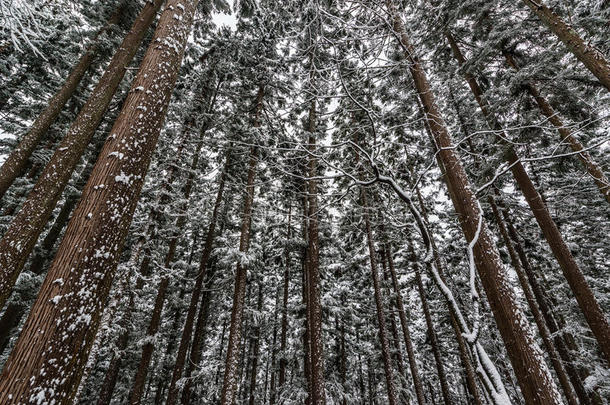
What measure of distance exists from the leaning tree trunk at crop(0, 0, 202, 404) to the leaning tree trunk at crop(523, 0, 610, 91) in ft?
26.7

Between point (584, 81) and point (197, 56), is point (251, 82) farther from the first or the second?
point (584, 81)

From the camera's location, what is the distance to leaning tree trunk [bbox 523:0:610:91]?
5.35 meters

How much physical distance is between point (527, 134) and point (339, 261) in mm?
14008

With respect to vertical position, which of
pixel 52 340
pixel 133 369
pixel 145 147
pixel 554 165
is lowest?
pixel 133 369

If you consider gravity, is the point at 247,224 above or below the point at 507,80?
below

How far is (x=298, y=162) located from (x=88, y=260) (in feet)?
8.06

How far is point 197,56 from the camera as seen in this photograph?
458 inches

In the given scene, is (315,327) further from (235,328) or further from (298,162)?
(298,162)

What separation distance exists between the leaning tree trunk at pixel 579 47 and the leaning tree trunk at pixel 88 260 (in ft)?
26.7

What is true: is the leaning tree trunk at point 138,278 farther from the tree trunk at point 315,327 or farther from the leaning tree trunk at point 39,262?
the tree trunk at point 315,327

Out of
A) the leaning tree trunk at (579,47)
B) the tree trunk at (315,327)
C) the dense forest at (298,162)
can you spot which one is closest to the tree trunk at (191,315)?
the dense forest at (298,162)

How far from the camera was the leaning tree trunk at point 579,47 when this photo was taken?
5352 millimetres

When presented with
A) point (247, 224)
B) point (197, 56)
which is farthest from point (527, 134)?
point (197, 56)

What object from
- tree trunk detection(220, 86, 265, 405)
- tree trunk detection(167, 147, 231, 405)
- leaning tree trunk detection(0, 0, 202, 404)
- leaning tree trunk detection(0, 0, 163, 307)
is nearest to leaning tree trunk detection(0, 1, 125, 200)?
leaning tree trunk detection(0, 0, 163, 307)
